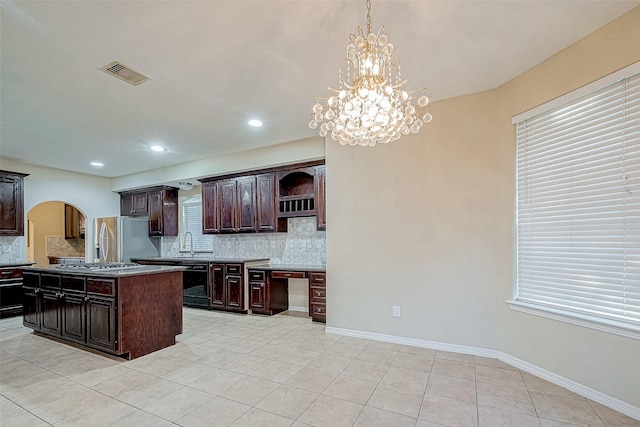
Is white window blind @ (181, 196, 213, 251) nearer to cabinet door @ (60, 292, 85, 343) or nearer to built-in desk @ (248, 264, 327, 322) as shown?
built-in desk @ (248, 264, 327, 322)

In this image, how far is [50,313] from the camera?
3.82 meters

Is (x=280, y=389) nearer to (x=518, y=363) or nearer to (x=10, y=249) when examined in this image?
(x=518, y=363)

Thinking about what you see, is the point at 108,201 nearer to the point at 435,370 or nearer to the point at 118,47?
the point at 118,47

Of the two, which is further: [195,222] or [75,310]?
[195,222]

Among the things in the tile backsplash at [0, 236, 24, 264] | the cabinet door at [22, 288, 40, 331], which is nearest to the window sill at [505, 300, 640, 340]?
the cabinet door at [22, 288, 40, 331]

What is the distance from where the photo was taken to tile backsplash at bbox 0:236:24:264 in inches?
221

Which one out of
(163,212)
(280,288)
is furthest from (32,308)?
(280,288)

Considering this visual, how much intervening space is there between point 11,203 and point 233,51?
5758 mm

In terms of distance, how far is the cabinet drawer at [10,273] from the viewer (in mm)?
5094

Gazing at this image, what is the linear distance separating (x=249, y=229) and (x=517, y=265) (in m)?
3.96

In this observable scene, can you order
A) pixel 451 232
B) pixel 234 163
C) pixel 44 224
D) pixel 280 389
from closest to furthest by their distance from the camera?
1. pixel 280 389
2. pixel 451 232
3. pixel 234 163
4. pixel 44 224

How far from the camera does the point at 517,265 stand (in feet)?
9.83

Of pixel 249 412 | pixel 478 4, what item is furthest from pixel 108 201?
pixel 478 4

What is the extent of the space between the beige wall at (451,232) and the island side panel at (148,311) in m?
1.92
